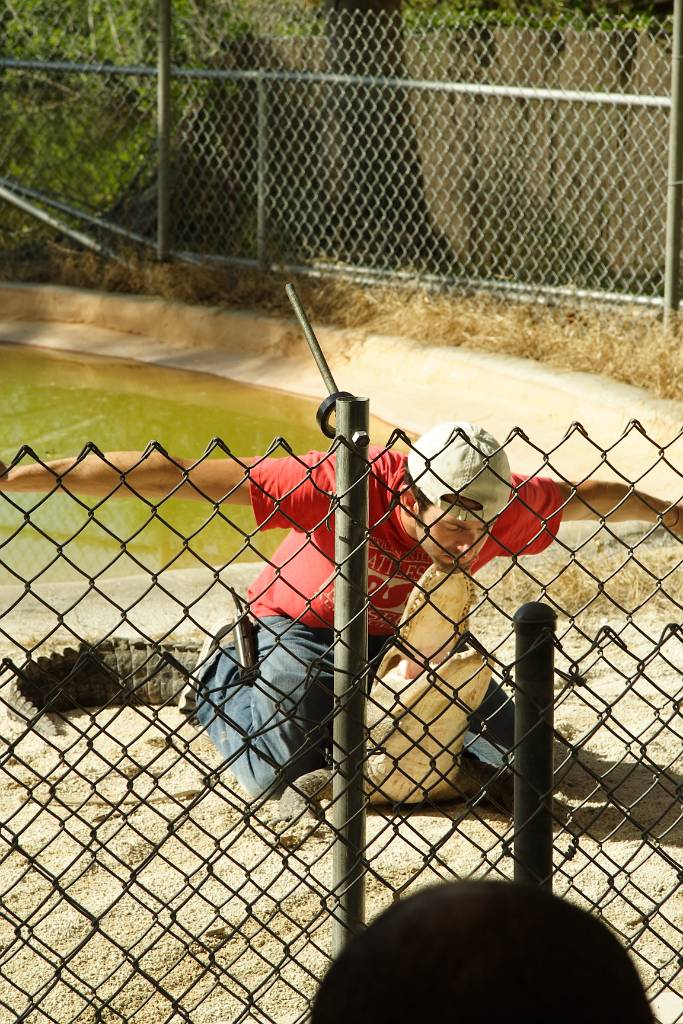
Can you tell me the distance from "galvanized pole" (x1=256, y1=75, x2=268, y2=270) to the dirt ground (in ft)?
17.1

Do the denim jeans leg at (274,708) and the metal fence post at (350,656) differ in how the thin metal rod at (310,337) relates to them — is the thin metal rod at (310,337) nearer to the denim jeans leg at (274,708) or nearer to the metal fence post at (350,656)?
the metal fence post at (350,656)

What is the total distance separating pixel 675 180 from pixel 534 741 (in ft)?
18.0

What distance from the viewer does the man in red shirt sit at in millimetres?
2773

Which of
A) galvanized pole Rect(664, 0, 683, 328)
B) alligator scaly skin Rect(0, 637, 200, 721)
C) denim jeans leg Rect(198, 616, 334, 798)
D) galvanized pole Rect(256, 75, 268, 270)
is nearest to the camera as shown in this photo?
denim jeans leg Rect(198, 616, 334, 798)

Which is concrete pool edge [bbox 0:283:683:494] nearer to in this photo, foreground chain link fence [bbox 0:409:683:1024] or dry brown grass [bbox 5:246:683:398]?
dry brown grass [bbox 5:246:683:398]

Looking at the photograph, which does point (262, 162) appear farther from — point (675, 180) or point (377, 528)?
point (377, 528)

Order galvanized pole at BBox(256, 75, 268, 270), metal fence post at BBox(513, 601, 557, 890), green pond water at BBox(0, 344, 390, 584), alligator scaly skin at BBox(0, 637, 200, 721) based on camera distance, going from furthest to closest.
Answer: galvanized pole at BBox(256, 75, 268, 270) → green pond water at BBox(0, 344, 390, 584) → alligator scaly skin at BBox(0, 637, 200, 721) → metal fence post at BBox(513, 601, 557, 890)

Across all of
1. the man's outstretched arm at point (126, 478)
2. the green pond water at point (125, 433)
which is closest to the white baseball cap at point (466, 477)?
the man's outstretched arm at point (126, 478)

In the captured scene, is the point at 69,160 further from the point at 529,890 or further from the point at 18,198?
the point at 529,890

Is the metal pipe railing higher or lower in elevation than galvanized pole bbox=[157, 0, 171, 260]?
lower

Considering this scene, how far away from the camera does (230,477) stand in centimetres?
292

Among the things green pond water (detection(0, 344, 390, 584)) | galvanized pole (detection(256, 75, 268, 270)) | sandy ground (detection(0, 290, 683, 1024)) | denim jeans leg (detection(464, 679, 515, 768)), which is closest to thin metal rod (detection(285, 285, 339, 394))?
sandy ground (detection(0, 290, 683, 1024))

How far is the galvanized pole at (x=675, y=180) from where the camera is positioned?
672 centimetres

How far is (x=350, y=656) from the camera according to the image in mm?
2078
